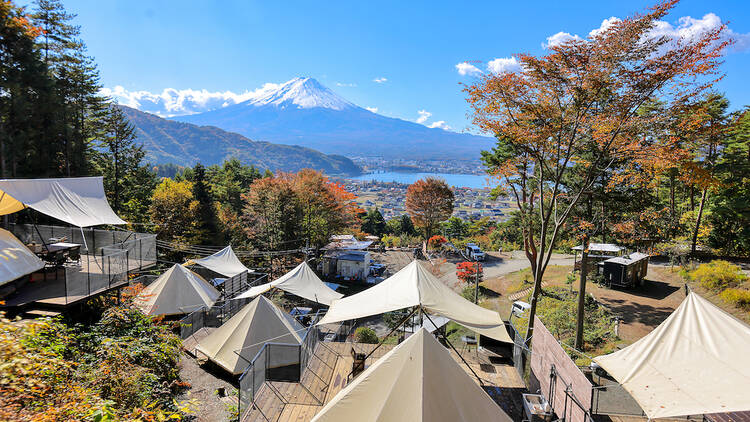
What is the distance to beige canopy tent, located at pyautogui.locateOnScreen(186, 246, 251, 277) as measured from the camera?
17.4 meters

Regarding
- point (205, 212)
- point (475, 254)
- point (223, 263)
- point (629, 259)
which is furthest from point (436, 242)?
point (223, 263)

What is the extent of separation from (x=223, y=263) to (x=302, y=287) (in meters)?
6.82

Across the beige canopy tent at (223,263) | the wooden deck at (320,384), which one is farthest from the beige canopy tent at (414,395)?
the beige canopy tent at (223,263)

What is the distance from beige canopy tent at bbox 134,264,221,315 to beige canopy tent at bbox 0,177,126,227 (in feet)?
11.1

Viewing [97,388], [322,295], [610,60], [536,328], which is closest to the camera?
[97,388]

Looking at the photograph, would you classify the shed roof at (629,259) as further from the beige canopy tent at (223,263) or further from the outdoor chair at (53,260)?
the outdoor chair at (53,260)

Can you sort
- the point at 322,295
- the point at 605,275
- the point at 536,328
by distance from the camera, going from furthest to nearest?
the point at 605,275
the point at 322,295
the point at 536,328

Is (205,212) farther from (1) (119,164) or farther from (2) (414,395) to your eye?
(2) (414,395)

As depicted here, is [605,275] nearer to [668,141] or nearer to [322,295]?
[668,141]

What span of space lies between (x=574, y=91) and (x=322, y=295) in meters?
11.1

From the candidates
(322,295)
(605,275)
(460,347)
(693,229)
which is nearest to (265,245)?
(322,295)

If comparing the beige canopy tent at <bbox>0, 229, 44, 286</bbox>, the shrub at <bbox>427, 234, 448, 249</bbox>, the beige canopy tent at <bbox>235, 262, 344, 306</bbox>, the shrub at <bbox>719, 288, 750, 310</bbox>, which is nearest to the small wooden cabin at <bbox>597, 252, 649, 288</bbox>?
the shrub at <bbox>719, 288, 750, 310</bbox>

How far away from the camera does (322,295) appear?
45.1 ft

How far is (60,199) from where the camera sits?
33.6 ft
